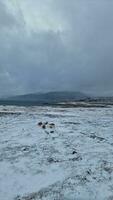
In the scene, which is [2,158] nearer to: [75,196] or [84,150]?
[84,150]

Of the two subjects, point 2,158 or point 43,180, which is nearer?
point 43,180

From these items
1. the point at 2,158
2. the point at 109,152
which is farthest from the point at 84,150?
the point at 2,158

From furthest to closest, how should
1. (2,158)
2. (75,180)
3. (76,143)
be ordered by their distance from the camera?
(76,143) → (2,158) → (75,180)

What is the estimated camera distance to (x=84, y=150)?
597 inches

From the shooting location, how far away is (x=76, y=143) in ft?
56.5

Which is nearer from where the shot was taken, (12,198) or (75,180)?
(12,198)

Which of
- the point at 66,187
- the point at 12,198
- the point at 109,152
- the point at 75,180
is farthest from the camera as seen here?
the point at 109,152

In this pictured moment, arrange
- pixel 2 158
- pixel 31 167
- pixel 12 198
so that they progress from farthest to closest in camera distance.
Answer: pixel 2 158 < pixel 31 167 < pixel 12 198

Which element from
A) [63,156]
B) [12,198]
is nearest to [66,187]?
[12,198]

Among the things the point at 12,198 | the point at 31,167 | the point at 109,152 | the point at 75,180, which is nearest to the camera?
the point at 12,198

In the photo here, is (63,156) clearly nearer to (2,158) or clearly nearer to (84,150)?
(84,150)

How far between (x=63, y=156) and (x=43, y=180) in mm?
3612

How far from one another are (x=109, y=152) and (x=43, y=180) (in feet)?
18.5

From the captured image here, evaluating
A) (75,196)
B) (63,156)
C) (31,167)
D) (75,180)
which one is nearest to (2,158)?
(31,167)
